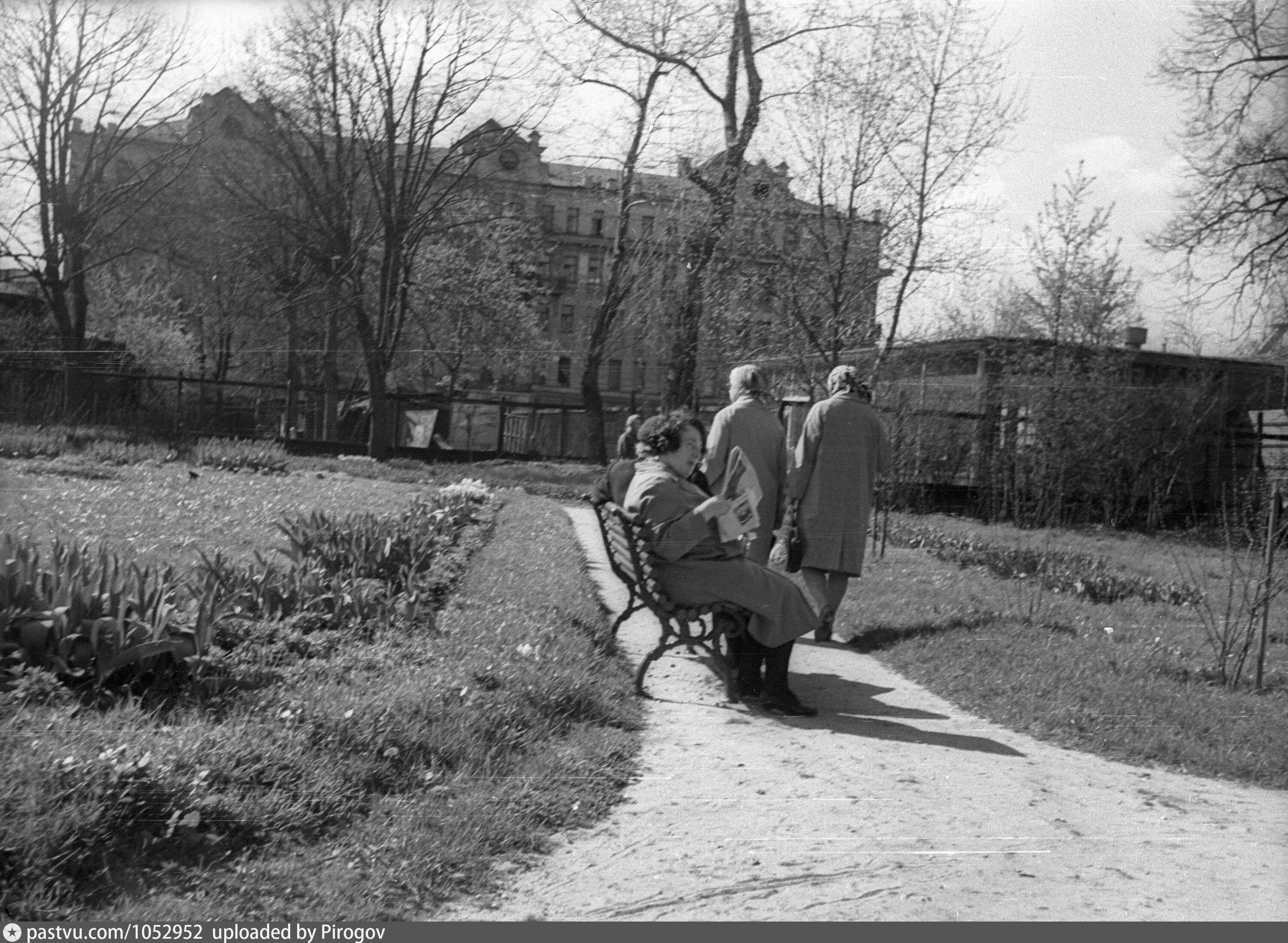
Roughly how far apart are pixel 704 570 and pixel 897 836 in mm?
2271

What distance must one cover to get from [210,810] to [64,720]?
74cm

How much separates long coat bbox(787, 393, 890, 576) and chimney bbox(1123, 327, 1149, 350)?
1608 centimetres

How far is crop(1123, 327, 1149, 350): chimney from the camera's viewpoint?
2305 cm

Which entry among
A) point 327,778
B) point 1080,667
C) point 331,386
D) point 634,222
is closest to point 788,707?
point 1080,667

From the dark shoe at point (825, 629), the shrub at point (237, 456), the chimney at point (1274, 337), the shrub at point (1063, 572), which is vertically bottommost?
the dark shoe at point (825, 629)

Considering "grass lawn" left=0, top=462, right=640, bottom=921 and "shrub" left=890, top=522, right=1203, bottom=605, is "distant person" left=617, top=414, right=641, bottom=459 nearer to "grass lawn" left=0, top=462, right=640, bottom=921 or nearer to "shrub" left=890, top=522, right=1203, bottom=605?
"shrub" left=890, top=522, right=1203, bottom=605

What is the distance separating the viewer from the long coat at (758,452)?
8.30 meters

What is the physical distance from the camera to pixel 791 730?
611 cm

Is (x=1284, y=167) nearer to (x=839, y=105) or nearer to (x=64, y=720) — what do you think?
(x=839, y=105)

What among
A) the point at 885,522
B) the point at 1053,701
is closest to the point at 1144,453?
the point at 885,522

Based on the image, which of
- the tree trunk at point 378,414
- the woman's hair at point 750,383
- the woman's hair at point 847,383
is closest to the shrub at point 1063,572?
the woman's hair at point 847,383

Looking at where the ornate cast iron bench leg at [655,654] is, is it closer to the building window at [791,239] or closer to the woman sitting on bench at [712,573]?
the woman sitting on bench at [712,573]

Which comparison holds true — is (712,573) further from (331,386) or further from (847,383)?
(331,386)

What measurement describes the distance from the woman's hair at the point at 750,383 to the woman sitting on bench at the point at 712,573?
5.58 feet
